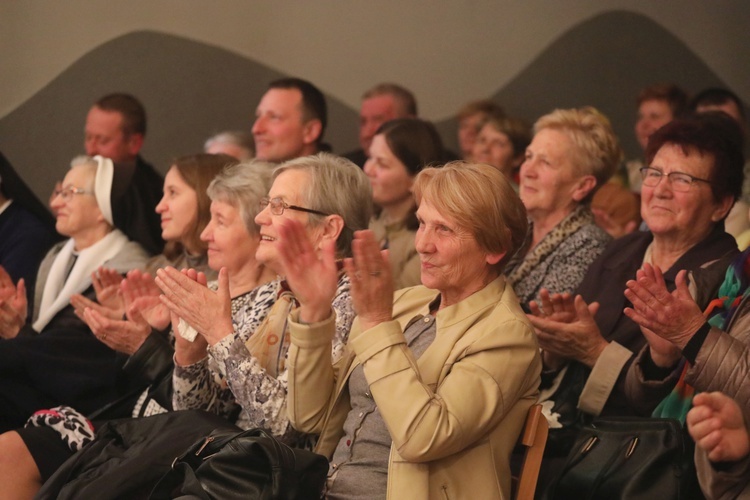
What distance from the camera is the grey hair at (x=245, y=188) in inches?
151

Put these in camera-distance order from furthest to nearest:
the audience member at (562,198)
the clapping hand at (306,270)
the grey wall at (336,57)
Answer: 1. the grey wall at (336,57)
2. the audience member at (562,198)
3. the clapping hand at (306,270)

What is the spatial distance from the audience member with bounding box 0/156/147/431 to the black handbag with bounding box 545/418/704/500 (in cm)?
184

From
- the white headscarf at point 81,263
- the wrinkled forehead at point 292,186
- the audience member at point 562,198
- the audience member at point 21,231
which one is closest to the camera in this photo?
the wrinkled forehead at point 292,186

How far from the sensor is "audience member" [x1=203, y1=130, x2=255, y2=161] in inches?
230

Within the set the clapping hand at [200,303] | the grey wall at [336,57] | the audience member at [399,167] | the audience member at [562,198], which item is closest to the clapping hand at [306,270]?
the clapping hand at [200,303]

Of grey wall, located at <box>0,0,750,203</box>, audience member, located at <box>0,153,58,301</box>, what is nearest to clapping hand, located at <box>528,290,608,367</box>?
audience member, located at <box>0,153,58,301</box>

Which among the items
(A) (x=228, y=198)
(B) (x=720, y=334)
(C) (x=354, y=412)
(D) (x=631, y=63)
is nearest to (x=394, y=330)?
(C) (x=354, y=412)

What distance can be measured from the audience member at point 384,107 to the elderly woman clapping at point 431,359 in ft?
11.5

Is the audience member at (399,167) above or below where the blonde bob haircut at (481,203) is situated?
below

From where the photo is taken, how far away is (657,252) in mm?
3688

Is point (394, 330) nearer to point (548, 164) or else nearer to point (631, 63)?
point (548, 164)

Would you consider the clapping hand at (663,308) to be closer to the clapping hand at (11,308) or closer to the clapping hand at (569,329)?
the clapping hand at (569,329)

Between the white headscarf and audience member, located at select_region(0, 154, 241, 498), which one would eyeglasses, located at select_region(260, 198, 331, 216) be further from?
the white headscarf

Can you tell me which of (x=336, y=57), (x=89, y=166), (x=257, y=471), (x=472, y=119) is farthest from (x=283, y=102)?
(x=257, y=471)
